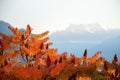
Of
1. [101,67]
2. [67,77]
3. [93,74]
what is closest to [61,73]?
[67,77]

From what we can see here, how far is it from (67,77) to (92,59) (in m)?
4.21

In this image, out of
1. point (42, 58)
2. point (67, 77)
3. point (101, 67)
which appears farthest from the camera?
point (42, 58)

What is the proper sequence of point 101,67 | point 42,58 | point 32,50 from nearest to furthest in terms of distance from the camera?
point 101,67, point 42,58, point 32,50

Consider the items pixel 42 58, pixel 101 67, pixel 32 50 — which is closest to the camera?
pixel 101 67

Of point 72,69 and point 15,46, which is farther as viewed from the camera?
point 15,46

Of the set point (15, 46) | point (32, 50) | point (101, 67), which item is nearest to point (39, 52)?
point (32, 50)

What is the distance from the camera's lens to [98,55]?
18844 mm

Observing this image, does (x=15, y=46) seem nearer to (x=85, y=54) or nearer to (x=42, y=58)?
(x=42, y=58)

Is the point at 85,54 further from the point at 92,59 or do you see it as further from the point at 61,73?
the point at 61,73

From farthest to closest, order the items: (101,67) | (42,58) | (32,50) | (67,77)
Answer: (32,50), (42,58), (101,67), (67,77)

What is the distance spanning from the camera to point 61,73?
559 inches

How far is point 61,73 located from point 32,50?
5.24 metres

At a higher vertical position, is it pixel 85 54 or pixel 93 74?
pixel 85 54

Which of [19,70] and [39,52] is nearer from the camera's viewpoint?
[19,70]
